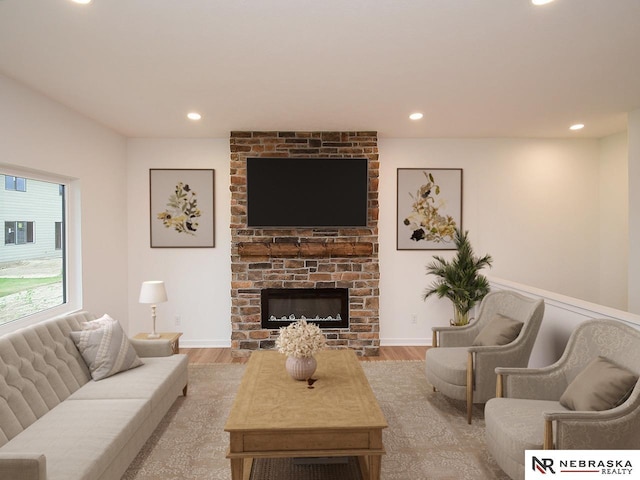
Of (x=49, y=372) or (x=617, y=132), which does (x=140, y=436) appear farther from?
(x=617, y=132)

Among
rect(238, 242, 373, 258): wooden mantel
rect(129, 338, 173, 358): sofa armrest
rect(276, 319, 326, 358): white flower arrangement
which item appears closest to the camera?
rect(276, 319, 326, 358): white flower arrangement

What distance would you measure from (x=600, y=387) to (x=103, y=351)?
3407 mm

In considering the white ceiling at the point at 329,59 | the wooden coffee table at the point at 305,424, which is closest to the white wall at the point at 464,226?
the white ceiling at the point at 329,59

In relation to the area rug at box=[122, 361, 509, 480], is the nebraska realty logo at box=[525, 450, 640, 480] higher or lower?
higher

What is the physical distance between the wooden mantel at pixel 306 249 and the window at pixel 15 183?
7.67ft

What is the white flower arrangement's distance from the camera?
3061mm

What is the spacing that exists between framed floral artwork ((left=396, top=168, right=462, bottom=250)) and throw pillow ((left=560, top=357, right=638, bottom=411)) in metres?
3.26

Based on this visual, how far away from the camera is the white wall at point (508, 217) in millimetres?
5812

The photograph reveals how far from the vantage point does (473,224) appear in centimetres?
586

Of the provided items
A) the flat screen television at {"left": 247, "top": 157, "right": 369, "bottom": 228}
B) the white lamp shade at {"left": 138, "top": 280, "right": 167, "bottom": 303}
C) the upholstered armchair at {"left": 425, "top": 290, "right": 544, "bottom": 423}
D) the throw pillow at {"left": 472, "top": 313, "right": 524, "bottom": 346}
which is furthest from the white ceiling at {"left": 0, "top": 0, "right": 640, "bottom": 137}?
the throw pillow at {"left": 472, "top": 313, "right": 524, "bottom": 346}

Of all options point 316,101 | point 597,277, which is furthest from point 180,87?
point 597,277

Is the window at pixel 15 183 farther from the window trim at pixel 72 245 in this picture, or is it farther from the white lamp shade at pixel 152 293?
the white lamp shade at pixel 152 293

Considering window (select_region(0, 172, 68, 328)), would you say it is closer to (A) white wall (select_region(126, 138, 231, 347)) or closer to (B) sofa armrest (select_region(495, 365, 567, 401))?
(A) white wall (select_region(126, 138, 231, 347))

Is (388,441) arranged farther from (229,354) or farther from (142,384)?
(229,354)
